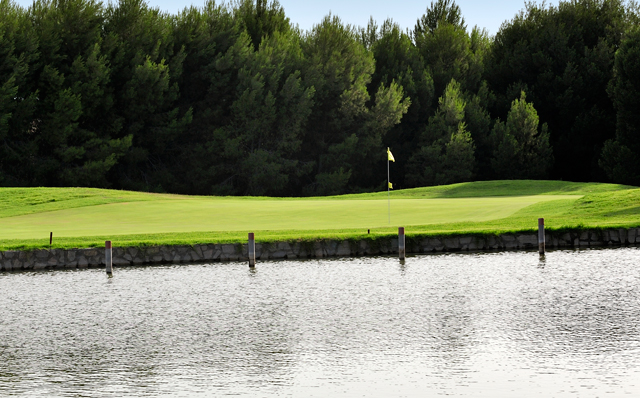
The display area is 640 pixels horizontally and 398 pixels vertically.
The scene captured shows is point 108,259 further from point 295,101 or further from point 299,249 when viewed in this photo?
point 295,101

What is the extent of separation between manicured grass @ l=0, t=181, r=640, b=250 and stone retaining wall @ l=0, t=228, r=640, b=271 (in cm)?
33

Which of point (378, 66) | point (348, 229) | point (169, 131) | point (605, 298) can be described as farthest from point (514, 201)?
point (378, 66)

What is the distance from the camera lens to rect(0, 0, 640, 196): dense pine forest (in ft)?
174

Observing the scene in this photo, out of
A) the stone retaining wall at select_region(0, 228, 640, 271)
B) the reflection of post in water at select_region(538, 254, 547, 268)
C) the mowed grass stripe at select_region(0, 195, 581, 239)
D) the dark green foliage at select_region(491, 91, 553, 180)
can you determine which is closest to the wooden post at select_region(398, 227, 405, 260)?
the stone retaining wall at select_region(0, 228, 640, 271)

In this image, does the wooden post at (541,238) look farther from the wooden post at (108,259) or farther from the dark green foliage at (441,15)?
the dark green foliage at (441,15)

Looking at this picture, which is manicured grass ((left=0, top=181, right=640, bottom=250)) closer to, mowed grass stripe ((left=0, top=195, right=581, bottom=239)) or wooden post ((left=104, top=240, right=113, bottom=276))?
mowed grass stripe ((left=0, top=195, right=581, bottom=239))

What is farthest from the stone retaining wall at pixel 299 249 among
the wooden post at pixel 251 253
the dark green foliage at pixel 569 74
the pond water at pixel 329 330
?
the dark green foliage at pixel 569 74

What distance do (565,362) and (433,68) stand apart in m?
61.7

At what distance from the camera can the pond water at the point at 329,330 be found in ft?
34.4

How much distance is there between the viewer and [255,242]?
23.5 m

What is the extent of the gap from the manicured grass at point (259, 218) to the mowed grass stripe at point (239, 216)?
0.03m

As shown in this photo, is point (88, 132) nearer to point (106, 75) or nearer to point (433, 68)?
point (106, 75)

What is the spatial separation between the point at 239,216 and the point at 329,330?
714 inches

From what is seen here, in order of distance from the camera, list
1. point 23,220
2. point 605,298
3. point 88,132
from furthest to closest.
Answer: point 88,132 → point 23,220 → point 605,298
